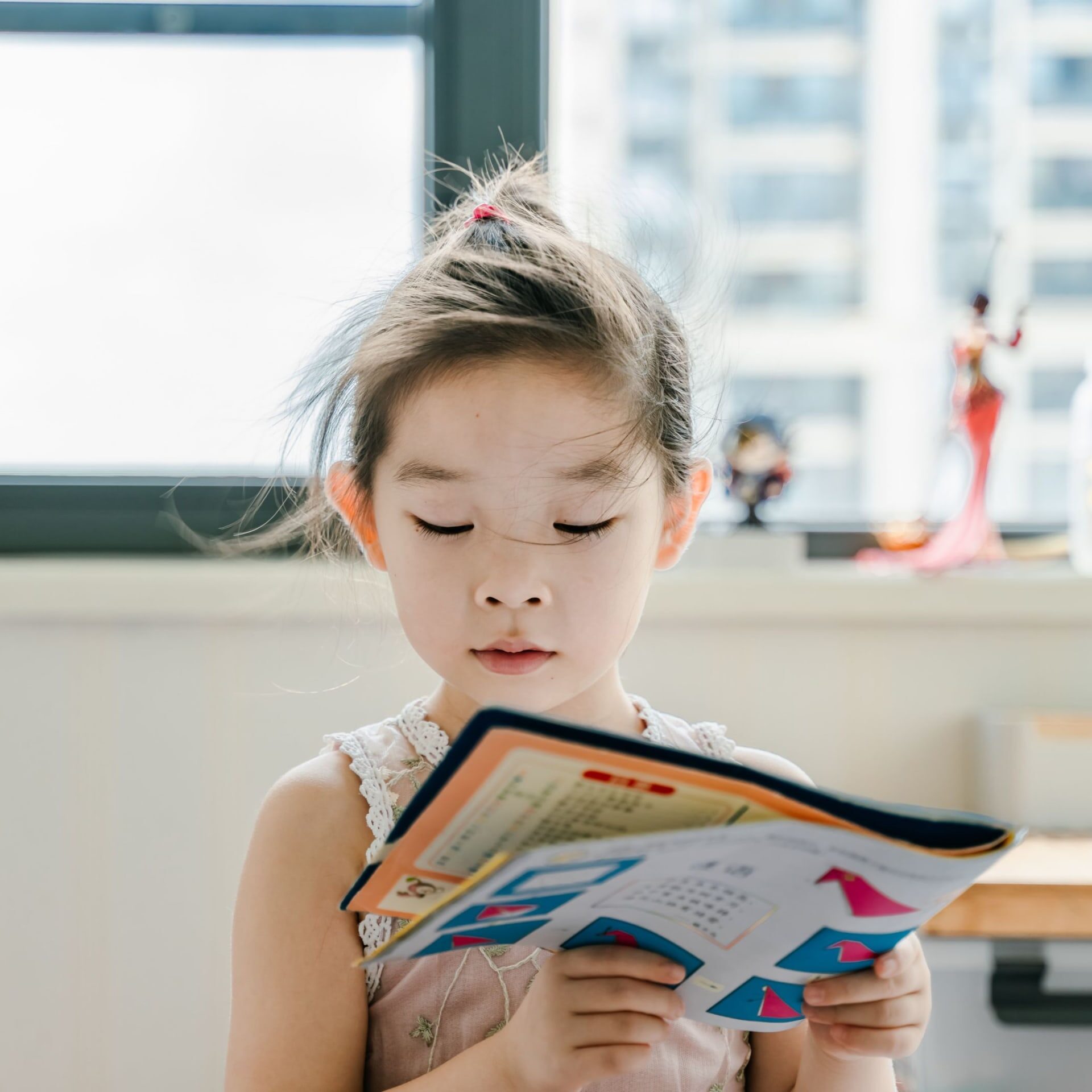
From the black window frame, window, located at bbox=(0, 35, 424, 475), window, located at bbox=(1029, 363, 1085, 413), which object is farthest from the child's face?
window, located at bbox=(1029, 363, 1085, 413)

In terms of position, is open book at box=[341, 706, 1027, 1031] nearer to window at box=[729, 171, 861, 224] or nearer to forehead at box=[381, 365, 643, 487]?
forehead at box=[381, 365, 643, 487]

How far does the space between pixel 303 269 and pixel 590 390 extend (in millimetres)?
763

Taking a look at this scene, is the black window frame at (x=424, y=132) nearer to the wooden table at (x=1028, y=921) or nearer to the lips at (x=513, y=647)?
the lips at (x=513, y=647)

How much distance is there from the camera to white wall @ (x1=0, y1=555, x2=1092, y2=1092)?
3.86 ft

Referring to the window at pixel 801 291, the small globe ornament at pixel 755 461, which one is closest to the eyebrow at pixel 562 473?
the small globe ornament at pixel 755 461

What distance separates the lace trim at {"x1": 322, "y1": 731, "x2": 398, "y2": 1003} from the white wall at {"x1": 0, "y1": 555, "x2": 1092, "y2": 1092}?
1.32 feet

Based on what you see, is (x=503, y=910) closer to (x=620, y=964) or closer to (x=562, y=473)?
(x=620, y=964)

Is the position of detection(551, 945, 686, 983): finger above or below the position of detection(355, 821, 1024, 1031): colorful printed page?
below

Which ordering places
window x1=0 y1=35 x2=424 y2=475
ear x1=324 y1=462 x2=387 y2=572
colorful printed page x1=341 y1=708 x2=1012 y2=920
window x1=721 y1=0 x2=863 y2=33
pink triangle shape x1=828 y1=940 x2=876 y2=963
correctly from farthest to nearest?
window x1=721 y1=0 x2=863 y2=33 → window x1=0 y1=35 x2=424 y2=475 → ear x1=324 y1=462 x2=387 y2=572 → pink triangle shape x1=828 y1=940 x2=876 y2=963 → colorful printed page x1=341 y1=708 x2=1012 y2=920

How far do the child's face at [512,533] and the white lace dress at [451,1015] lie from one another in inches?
4.5

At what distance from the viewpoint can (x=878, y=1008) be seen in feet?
1.87

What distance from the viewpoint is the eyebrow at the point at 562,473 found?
2.14 ft

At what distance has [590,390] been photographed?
68 centimetres

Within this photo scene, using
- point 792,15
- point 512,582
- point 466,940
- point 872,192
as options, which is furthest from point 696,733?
point 792,15
